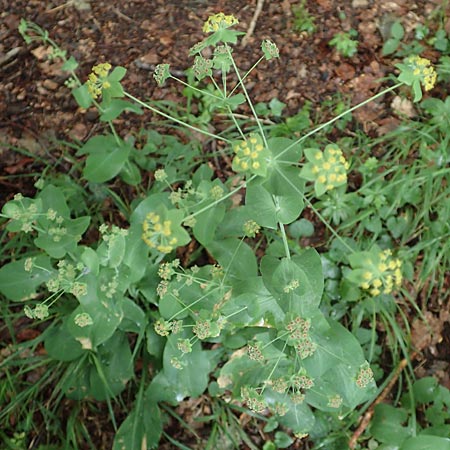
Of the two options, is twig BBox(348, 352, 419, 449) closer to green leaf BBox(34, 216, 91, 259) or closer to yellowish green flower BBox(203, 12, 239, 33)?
green leaf BBox(34, 216, 91, 259)

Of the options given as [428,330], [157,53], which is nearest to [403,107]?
[428,330]

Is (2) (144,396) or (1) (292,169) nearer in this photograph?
(1) (292,169)

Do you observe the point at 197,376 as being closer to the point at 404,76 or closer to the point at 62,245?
the point at 62,245

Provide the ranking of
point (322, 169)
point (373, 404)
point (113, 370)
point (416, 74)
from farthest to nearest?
point (373, 404) → point (113, 370) → point (416, 74) → point (322, 169)

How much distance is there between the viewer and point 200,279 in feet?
6.83

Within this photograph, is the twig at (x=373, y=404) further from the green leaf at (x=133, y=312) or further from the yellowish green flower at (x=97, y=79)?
the yellowish green flower at (x=97, y=79)

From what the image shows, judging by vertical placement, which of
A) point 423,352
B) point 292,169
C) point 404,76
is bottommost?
point 423,352

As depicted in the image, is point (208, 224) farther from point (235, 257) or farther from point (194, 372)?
point (194, 372)

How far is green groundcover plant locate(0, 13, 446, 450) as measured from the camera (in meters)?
1.79

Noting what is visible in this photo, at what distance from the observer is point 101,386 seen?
7.95 feet

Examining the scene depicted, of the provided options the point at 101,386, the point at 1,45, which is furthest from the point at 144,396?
the point at 1,45

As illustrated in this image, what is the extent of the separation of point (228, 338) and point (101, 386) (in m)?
0.61

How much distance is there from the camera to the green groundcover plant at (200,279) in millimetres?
1786

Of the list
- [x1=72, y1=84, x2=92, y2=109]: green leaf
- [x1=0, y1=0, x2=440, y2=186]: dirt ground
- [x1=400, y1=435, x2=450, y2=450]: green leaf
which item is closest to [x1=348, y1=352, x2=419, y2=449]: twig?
[x1=400, y1=435, x2=450, y2=450]: green leaf
